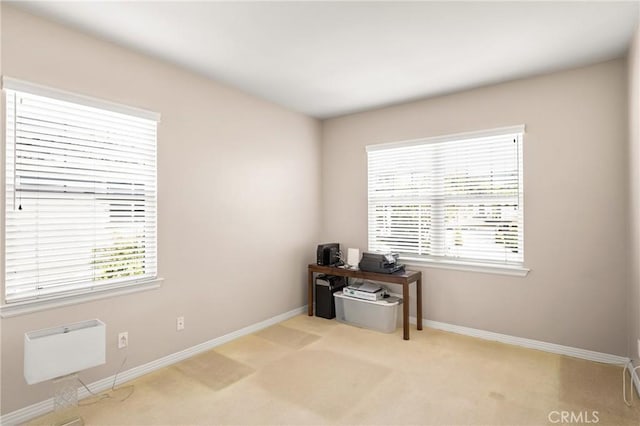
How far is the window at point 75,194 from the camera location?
215 cm

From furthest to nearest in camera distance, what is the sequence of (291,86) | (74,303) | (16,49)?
1. (291,86)
2. (74,303)
3. (16,49)

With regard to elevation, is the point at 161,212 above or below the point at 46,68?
below

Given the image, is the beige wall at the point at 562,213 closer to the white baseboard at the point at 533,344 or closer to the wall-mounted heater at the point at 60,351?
the white baseboard at the point at 533,344

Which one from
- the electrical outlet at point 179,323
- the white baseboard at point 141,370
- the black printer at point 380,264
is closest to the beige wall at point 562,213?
the black printer at point 380,264

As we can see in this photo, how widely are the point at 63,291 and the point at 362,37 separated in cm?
274

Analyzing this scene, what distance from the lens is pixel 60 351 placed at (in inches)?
79.4

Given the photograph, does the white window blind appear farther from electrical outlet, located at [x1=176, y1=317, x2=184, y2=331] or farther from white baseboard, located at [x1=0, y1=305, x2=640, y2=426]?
electrical outlet, located at [x1=176, y1=317, x2=184, y2=331]

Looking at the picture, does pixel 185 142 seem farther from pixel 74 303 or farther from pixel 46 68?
pixel 74 303

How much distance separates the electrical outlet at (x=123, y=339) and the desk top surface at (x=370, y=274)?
2.12 metres

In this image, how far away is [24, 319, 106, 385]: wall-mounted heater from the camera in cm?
194

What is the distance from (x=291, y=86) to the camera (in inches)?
135

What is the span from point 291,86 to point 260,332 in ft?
8.52

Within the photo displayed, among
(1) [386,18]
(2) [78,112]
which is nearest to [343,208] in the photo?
(1) [386,18]

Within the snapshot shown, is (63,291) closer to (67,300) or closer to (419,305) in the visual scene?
(67,300)
